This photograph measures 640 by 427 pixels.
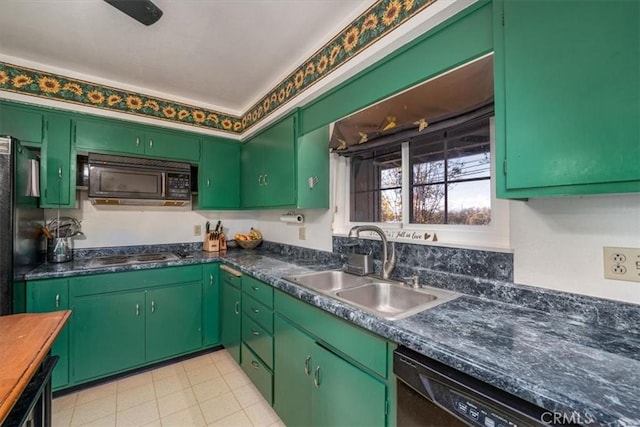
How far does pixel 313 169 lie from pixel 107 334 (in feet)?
6.60

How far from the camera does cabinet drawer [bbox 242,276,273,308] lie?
173 cm

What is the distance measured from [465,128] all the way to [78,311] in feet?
9.24

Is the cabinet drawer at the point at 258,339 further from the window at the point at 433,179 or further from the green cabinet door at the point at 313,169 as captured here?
the window at the point at 433,179

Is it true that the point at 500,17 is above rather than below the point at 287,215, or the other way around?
above

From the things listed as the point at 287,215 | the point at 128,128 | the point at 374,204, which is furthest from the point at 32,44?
the point at 374,204

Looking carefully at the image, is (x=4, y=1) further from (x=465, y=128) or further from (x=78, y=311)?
(x=465, y=128)

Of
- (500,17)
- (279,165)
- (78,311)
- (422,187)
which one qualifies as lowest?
(78,311)

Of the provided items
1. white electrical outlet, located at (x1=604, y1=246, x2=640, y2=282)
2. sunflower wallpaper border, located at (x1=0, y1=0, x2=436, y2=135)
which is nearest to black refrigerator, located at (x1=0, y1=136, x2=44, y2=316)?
sunflower wallpaper border, located at (x1=0, y1=0, x2=436, y2=135)

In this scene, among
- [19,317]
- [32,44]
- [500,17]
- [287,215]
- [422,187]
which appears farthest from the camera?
[287,215]

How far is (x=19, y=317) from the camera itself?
1117 millimetres

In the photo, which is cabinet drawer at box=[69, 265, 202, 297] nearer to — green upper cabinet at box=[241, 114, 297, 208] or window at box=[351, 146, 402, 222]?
green upper cabinet at box=[241, 114, 297, 208]

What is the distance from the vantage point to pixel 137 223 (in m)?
2.69

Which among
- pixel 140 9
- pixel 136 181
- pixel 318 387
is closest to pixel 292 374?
pixel 318 387

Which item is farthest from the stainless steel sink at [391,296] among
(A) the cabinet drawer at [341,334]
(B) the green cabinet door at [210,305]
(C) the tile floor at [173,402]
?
(B) the green cabinet door at [210,305]
